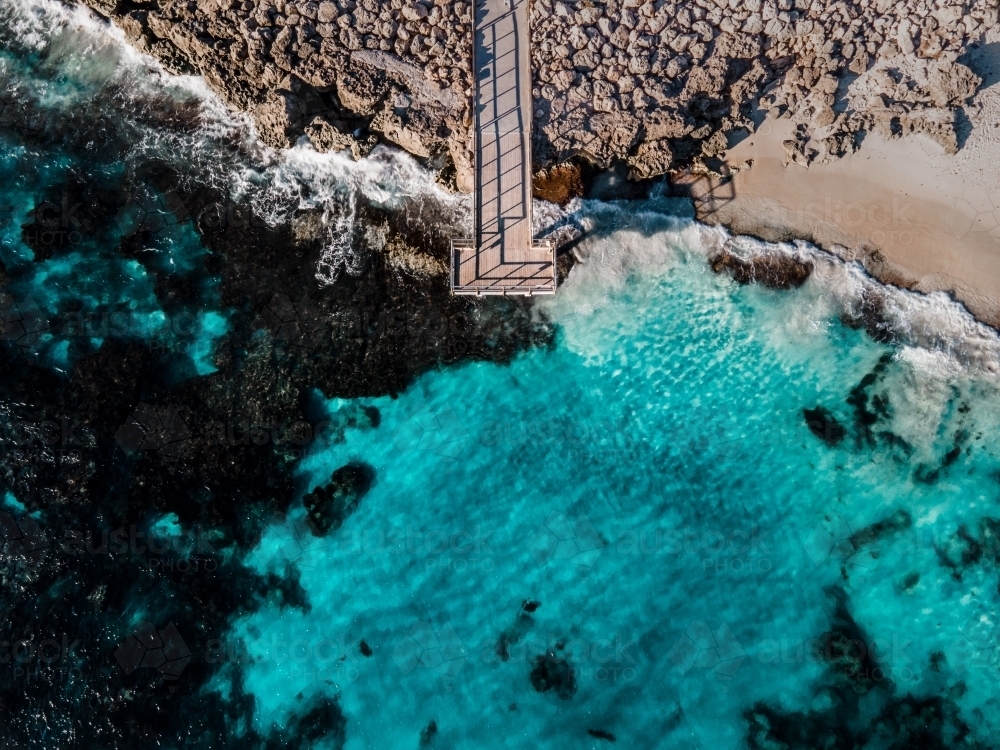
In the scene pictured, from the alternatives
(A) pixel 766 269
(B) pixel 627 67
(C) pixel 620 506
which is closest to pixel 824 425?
(A) pixel 766 269

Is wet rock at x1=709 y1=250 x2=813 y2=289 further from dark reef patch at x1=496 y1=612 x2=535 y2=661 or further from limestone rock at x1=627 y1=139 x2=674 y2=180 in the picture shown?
dark reef patch at x1=496 y1=612 x2=535 y2=661

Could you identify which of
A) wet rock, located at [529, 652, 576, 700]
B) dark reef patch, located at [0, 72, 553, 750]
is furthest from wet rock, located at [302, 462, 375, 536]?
wet rock, located at [529, 652, 576, 700]

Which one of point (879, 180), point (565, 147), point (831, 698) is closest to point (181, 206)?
point (565, 147)

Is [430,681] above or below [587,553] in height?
below

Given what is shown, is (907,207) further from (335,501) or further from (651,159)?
(335,501)

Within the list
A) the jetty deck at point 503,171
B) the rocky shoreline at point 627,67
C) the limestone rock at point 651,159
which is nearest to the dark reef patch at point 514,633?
the jetty deck at point 503,171

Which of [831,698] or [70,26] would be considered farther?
[70,26]

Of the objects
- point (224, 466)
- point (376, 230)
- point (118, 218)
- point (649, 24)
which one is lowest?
point (224, 466)

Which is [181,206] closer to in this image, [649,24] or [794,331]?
[649,24]
